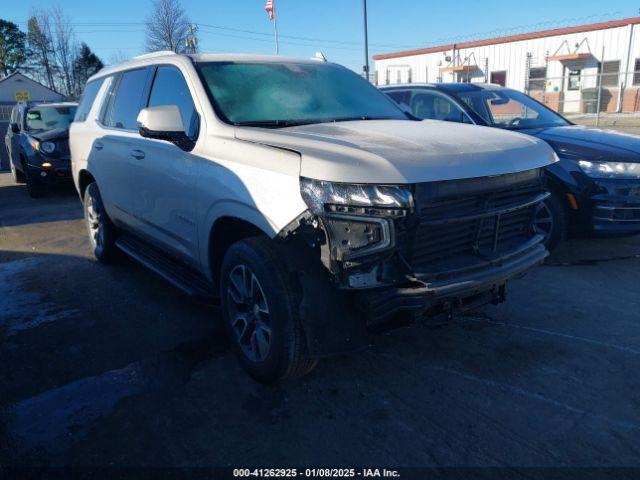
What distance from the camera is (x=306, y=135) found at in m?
3.02

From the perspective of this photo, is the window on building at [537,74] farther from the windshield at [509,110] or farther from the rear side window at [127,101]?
the rear side window at [127,101]

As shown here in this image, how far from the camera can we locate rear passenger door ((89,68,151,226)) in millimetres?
4406

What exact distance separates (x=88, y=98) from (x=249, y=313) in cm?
392

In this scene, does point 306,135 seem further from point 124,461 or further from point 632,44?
point 632,44

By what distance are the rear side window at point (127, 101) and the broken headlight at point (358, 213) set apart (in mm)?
2567

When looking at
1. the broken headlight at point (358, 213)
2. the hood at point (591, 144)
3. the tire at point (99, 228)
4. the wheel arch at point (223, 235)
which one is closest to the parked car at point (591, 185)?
the hood at point (591, 144)

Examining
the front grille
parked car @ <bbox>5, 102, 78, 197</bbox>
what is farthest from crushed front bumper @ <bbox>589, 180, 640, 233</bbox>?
parked car @ <bbox>5, 102, 78, 197</bbox>

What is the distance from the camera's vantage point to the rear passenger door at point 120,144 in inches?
173

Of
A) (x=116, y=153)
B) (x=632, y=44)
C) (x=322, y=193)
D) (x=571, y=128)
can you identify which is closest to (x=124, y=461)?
(x=322, y=193)

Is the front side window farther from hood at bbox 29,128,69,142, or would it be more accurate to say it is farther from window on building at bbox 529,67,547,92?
window on building at bbox 529,67,547,92

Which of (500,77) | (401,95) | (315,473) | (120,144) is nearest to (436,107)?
(401,95)

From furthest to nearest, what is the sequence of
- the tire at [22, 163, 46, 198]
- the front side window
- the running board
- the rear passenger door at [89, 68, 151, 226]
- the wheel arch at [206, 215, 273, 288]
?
the tire at [22, 163, 46, 198] → the front side window → the rear passenger door at [89, 68, 151, 226] → the running board → the wheel arch at [206, 215, 273, 288]

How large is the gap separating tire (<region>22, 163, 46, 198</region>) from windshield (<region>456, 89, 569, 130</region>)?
8159mm

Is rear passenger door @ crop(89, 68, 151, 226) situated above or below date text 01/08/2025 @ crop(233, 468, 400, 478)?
above
